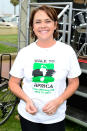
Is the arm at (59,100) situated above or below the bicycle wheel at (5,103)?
above

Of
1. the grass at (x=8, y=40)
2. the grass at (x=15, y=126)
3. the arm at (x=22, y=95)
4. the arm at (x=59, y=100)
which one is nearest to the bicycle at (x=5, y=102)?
the grass at (x=15, y=126)

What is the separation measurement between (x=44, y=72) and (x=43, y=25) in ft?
1.15

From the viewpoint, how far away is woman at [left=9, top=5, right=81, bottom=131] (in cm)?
186

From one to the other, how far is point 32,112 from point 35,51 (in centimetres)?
46

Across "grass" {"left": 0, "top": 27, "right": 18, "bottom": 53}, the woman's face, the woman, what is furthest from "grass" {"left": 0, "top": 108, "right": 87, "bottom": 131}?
"grass" {"left": 0, "top": 27, "right": 18, "bottom": 53}

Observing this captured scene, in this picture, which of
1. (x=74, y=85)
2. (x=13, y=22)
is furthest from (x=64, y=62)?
(x=13, y=22)

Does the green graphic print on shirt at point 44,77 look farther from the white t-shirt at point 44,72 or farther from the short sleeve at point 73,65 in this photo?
the short sleeve at point 73,65

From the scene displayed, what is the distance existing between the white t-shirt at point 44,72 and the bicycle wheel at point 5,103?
2.23m

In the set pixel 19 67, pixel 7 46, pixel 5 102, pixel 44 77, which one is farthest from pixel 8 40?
pixel 44 77

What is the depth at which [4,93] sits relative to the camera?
425cm

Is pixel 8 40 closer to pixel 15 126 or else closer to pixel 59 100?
pixel 15 126

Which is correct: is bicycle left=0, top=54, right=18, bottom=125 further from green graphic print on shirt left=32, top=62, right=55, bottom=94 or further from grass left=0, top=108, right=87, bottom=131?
green graphic print on shirt left=32, top=62, right=55, bottom=94

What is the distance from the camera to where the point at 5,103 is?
4.15 meters

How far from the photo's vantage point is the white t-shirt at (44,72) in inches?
73.4
